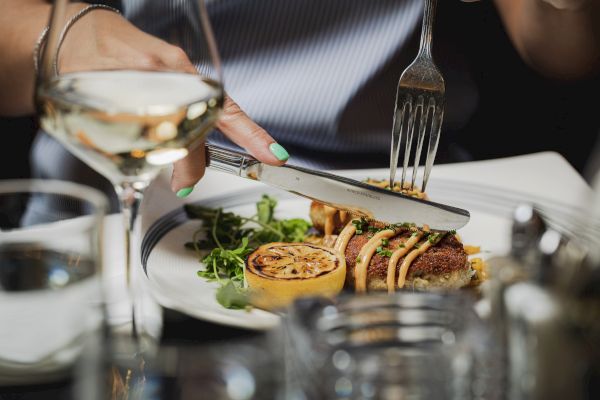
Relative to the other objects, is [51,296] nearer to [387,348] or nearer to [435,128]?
[387,348]

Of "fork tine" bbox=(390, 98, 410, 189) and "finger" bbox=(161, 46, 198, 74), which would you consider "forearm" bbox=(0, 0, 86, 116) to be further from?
"finger" bbox=(161, 46, 198, 74)

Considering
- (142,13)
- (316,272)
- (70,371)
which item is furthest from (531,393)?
(316,272)

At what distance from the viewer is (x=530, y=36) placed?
2.06 meters

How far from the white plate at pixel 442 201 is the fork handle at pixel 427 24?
1.18 ft

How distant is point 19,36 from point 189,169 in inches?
32.3

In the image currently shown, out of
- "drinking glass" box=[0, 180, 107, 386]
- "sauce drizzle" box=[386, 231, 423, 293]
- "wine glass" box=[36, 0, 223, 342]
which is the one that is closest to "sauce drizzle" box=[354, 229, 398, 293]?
"sauce drizzle" box=[386, 231, 423, 293]

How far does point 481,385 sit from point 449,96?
1690mm

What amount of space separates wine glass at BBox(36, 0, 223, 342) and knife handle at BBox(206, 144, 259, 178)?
0.41 meters

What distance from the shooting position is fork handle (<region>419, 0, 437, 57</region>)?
4.33 feet

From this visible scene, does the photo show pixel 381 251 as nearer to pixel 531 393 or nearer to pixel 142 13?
pixel 142 13

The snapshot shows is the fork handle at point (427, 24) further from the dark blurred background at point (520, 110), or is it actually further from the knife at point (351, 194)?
the dark blurred background at point (520, 110)

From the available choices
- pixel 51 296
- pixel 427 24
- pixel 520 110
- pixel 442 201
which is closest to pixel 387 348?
pixel 51 296

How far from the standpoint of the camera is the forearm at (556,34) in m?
1.99

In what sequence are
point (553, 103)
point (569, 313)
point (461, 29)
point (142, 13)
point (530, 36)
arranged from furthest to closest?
point (553, 103), point (461, 29), point (530, 36), point (142, 13), point (569, 313)
